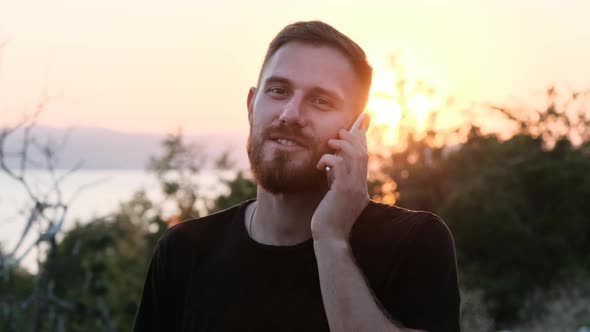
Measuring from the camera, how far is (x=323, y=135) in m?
2.60

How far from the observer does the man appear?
226 centimetres

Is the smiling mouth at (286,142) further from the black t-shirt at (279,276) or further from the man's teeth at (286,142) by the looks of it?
the black t-shirt at (279,276)

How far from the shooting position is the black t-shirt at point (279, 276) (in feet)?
7.45

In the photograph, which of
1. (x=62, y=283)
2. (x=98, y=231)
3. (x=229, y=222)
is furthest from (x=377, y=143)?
(x=229, y=222)

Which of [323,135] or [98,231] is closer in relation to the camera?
[323,135]

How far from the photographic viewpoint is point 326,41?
8.80 feet

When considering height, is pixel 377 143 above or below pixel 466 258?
above

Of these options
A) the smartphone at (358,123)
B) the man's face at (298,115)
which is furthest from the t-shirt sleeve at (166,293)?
the smartphone at (358,123)

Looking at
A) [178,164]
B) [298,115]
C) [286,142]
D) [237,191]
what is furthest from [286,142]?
[178,164]

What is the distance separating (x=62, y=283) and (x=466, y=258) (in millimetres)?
13405

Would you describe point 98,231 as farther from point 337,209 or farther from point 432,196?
point 337,209

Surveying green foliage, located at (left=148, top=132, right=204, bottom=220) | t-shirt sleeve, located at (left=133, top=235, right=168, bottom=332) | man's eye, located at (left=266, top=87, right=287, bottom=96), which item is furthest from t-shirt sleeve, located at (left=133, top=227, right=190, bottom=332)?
green foliage, located at (left=148, top=132, right=204, bottom=220)

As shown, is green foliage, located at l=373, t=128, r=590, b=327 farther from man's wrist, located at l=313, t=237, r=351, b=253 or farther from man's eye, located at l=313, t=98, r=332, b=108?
man's wrist, located at l=313, t=237, r=351, b=253

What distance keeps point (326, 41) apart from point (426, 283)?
3.12 ft
